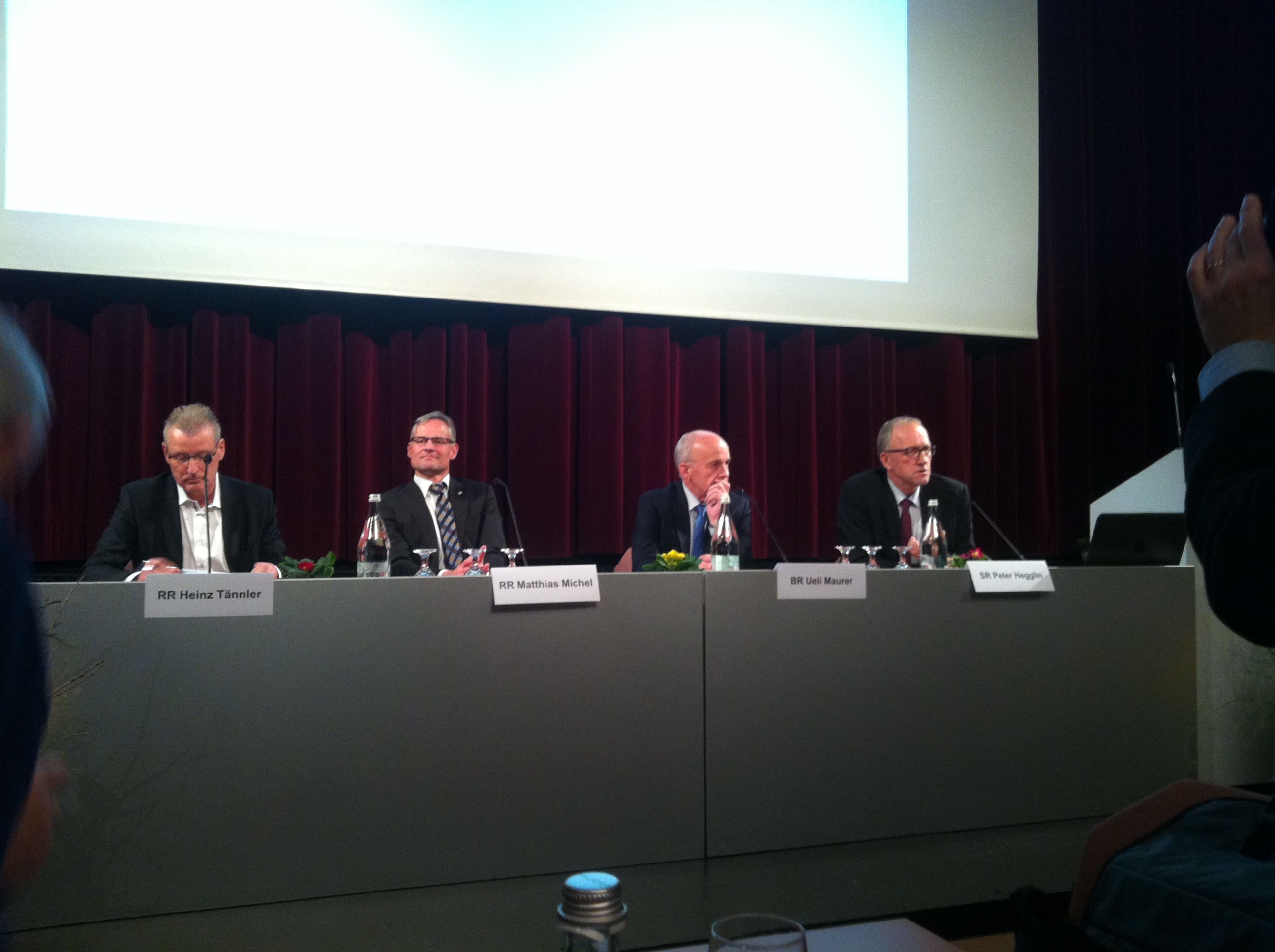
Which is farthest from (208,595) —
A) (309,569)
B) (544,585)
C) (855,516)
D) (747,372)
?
(747,372)

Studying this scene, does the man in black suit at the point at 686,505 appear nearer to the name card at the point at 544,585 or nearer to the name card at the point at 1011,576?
the name card at the point at 1011,576

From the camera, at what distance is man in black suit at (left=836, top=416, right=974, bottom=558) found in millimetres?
3402

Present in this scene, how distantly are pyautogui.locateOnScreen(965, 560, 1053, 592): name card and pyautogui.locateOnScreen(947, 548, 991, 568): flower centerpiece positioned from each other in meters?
0.07

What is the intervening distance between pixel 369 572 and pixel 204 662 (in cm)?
45

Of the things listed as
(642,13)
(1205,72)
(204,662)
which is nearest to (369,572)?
(204,662)

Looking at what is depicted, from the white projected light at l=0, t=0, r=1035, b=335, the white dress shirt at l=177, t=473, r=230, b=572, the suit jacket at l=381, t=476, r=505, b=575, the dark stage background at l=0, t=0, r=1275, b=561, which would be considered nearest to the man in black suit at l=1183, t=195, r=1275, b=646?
the suit jacket at l=381, t=476, r=505, b=575

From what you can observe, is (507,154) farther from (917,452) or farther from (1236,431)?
(1236,431)

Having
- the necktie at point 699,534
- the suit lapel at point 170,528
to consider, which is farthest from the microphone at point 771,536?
the suit lapel at point 170,528

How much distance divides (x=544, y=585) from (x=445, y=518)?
5.74 feet

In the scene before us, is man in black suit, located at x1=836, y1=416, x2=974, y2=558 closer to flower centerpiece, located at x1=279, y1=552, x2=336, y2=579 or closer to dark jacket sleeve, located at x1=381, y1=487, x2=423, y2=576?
dark jacket sleeve, located at x1=381, y1=487, x2=423, y2=576

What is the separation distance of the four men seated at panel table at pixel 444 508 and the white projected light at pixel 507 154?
2.36ft

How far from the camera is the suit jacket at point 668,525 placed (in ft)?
11.3

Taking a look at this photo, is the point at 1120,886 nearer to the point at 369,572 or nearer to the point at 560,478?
the point at 369,572

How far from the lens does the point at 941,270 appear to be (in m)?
4.28
